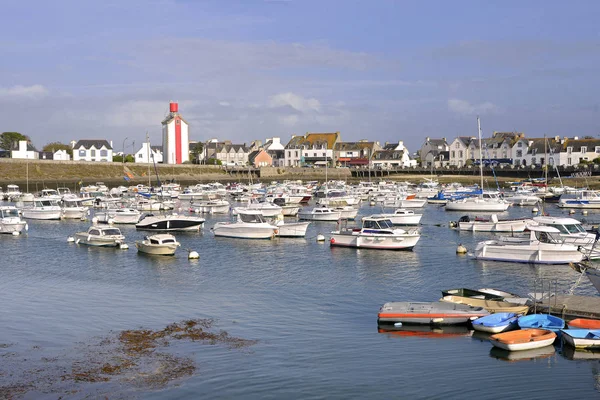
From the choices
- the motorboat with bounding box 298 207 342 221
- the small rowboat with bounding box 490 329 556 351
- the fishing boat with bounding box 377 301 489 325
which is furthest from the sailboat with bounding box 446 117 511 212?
the small rowboat with bounding box 490 329 556 351

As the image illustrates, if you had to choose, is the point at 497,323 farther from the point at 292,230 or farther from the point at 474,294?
the point at 292,230

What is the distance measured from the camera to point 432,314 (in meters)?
26.0

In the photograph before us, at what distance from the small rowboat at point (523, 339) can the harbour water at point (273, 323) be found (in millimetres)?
364

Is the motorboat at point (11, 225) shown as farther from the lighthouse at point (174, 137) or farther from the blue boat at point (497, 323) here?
the lighthouse at point (174, 137)

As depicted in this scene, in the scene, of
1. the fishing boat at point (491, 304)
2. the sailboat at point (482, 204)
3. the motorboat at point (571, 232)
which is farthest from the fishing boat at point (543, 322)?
the sailboat at point (482, 204)

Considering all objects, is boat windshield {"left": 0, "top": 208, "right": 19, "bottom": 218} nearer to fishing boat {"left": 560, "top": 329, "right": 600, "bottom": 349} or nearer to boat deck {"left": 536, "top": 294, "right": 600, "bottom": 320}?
boat deck {"left": 536, "top": 294, "right": 600, "bottom": 320}

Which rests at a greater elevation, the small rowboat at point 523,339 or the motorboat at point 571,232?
the motorboat at point 571,232

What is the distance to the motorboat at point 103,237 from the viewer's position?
4791cm

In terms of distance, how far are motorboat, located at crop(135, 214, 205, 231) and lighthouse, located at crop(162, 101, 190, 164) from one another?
310 ft

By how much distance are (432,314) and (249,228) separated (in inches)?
1085

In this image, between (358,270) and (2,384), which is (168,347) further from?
(358,270)

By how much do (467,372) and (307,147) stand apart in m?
151

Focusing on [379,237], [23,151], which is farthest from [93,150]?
[379,237]

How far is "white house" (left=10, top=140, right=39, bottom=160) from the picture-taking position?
144 meters
